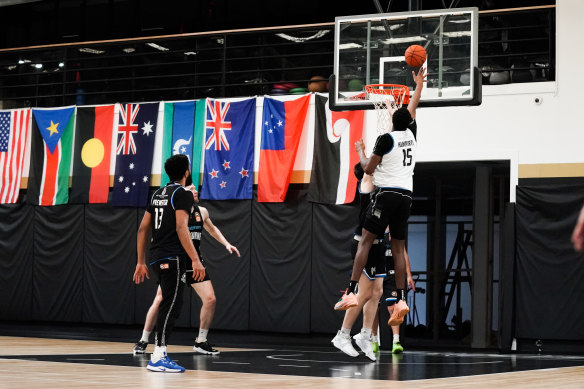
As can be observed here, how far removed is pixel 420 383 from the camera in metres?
6.96

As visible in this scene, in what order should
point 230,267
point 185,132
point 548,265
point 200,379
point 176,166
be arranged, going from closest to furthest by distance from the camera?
point 200,379 < point 176,166 < point 548,265 < point 230,267 < point 185,132

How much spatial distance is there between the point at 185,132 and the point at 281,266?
9.80 ft

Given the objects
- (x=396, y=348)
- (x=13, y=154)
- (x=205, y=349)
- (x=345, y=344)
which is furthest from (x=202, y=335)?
(x=13, y=154)

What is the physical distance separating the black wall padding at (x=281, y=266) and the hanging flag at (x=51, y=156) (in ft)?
12.8

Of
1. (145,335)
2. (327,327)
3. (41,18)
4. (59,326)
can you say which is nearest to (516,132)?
(327,327)

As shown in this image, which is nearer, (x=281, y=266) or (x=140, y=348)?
(x=140, y=348)

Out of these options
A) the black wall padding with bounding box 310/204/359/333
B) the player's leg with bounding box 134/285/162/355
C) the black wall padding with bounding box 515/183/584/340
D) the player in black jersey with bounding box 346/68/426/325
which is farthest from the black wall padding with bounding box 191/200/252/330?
the player in black jersey with bounding box 346/68/426/325

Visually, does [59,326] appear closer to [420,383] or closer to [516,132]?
[516,132]

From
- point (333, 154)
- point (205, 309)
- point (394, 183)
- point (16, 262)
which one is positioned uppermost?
point (333, 154)

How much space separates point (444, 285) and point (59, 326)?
777cm

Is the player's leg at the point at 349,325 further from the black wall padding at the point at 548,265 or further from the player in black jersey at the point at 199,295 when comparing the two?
the black wall padding at the point at 548,265

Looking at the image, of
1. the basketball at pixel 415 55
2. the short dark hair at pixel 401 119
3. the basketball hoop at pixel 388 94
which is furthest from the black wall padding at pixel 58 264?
the short dark hair at pixel 401 119

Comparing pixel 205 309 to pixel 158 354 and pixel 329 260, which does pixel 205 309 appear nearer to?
pixel 158 354

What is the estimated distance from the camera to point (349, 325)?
364 inches
